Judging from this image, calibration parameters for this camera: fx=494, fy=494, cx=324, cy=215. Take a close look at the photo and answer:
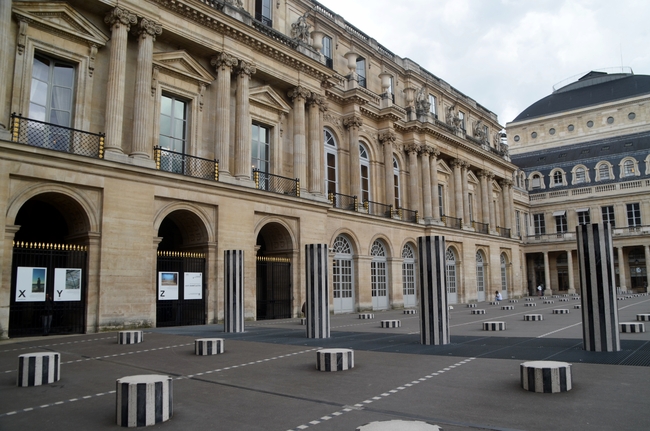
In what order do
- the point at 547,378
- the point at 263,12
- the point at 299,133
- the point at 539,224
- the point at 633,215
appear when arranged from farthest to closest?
the point at 539,224, the point at 633,215, the point at 263,12, the point at 299,133, the point at 547,378

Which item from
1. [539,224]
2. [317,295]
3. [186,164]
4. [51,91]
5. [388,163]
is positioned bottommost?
[317,295]

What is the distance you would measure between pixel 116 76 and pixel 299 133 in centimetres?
1035

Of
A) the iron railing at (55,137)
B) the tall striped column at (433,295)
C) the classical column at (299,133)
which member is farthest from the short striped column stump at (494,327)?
the iron railing at (55,137)

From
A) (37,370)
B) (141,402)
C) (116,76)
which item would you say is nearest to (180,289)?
(116,76)

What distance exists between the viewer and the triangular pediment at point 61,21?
17.4 meters

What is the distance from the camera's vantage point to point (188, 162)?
21.9 m

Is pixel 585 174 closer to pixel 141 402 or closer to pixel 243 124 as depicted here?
pixel 243 124

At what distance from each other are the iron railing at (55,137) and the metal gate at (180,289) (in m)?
4.74

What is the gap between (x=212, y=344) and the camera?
37.9 feet

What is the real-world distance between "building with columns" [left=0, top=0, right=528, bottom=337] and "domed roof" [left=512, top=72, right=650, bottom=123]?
152 ft

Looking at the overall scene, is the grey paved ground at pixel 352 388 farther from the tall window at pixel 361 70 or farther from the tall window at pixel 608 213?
the tall window at pixel 608 213

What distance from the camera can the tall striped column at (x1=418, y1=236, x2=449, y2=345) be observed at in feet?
40.7

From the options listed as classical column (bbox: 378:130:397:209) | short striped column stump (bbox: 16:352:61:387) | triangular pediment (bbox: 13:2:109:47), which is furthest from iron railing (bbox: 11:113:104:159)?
classical column (bbox: 378:130:397:209)

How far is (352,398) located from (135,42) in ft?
61.4
